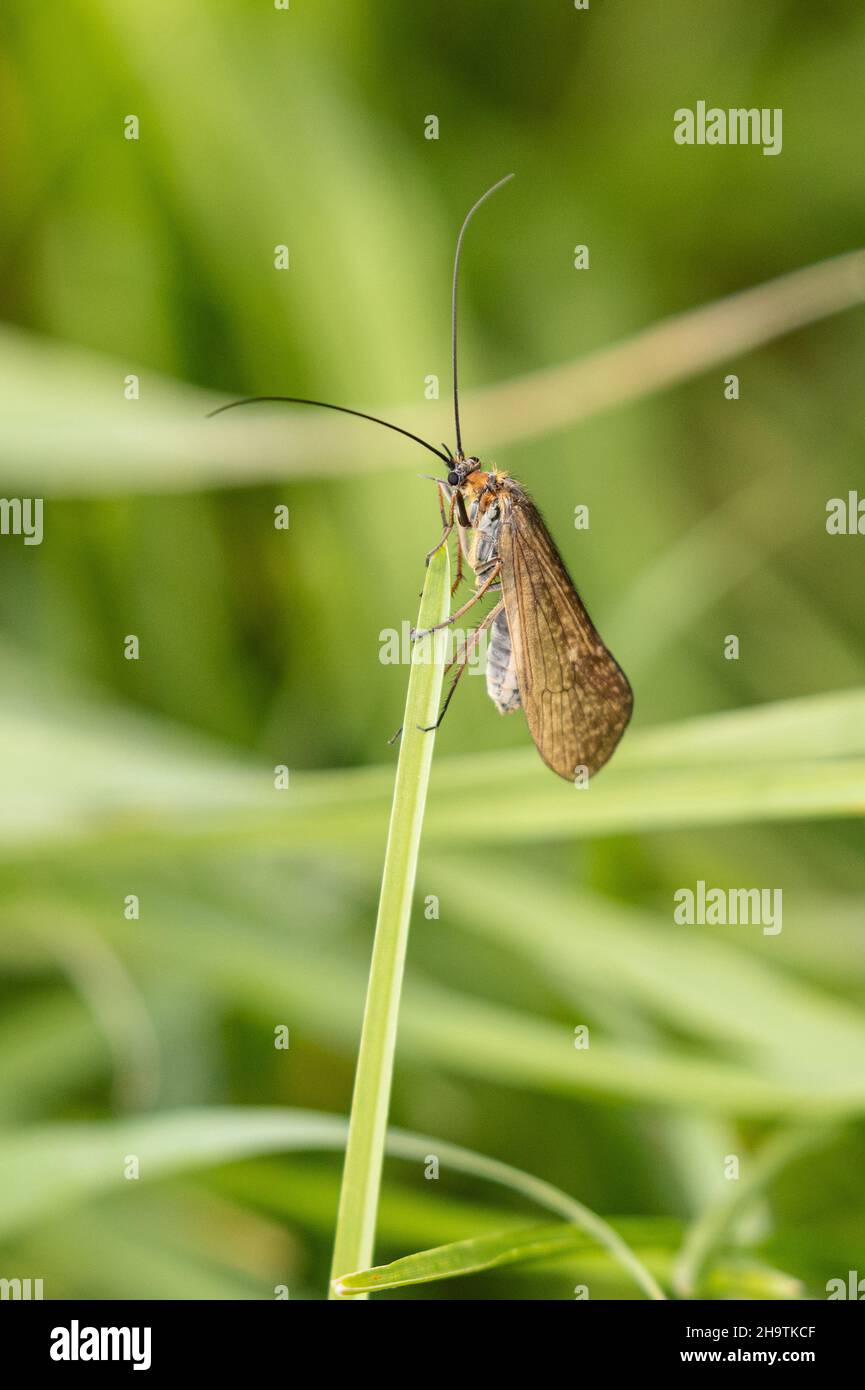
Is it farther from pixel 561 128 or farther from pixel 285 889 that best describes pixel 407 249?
pixel 285 889

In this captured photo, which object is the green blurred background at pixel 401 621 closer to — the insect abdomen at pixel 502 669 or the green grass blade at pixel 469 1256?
the insect abdomen at pixel 502 669

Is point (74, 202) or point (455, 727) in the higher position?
point (74, 202)

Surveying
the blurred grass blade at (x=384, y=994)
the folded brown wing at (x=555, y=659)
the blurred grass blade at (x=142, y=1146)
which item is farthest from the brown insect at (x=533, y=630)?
the blurred grass blade at (x=142, y=1146)

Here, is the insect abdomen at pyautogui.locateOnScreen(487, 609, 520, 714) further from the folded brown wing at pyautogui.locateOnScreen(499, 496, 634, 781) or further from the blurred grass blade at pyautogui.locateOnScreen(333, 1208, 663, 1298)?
the blurred grass blade at pyautogui.locateOnScreen(333, 1208, 663, 1298)

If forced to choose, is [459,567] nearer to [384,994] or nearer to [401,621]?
[384,994]

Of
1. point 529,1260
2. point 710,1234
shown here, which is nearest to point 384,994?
point 529,1260

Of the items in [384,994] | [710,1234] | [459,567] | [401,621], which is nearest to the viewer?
[384,994]

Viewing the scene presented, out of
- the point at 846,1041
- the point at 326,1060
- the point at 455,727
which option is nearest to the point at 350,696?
the point at 455,727
